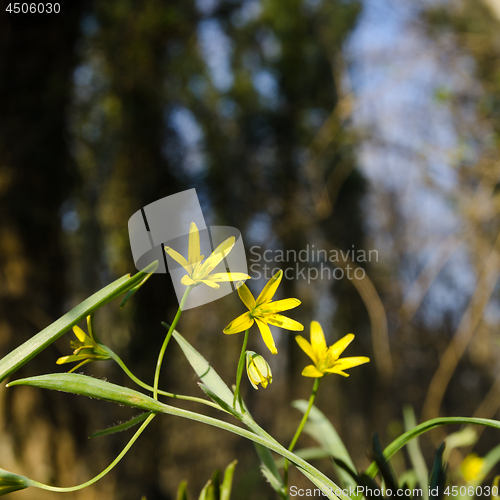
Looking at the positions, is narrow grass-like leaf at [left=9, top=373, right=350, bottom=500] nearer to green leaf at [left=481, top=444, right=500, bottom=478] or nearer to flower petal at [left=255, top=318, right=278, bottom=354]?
flower petal at [left=255, top=318, right=278, bottom=354]

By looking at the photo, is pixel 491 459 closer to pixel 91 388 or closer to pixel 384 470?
pixel 384 470

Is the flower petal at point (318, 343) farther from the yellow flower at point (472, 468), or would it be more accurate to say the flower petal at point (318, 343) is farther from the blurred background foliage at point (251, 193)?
the blurred background foliage at point (251, 193)

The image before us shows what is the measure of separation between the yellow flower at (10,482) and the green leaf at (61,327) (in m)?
0.04

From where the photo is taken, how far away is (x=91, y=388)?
0.15 metres

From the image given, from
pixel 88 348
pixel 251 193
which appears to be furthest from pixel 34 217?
pixel 88 348

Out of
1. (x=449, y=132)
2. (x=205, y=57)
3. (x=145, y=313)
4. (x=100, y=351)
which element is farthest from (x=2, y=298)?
(x=449, y=132)

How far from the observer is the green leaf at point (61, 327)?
15cm

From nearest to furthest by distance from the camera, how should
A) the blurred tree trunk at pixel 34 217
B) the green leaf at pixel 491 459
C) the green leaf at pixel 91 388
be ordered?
the green leaf at pixel 91 388, the green leaf at pixel 491 459, the blurred tree trunk at pixel 34 217

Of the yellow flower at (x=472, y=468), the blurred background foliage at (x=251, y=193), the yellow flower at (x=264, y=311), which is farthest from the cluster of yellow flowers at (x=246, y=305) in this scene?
the blurred background foliage at (x=251, y=193)

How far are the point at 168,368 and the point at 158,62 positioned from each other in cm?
115

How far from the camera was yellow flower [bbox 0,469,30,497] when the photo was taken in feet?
0.49

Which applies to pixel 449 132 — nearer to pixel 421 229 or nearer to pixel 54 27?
pixel 421 229

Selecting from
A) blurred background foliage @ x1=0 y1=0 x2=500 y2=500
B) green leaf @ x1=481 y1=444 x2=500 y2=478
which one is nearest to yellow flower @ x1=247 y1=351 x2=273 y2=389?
green leaf @ x1=481 y1=444 x2=500 y2=478

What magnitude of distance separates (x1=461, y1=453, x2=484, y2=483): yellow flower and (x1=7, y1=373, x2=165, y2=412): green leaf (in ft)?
1.11
